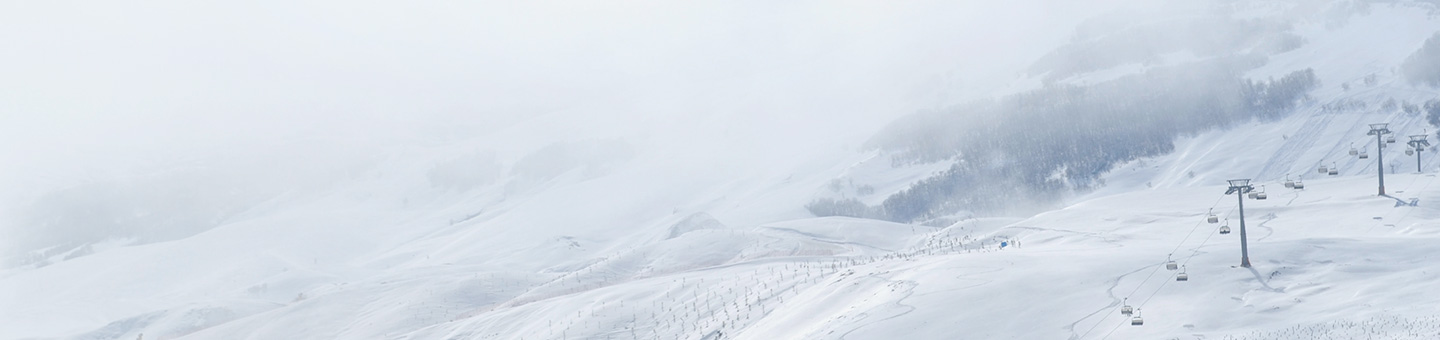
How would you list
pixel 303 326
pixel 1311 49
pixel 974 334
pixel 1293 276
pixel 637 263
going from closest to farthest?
pixel 974 334 → pixel 1293 276 → pixel 303 326 → pixel 637 263 → pixel 1311 49

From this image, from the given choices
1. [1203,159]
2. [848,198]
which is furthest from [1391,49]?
[848,198]

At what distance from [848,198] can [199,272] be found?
317ft

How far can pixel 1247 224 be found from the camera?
55750mm

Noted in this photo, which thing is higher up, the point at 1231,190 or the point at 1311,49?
the point at 1311,49

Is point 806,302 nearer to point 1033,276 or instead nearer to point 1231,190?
point 1033,276

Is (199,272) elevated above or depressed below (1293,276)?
above

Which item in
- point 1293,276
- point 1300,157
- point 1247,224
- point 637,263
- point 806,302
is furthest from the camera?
point 1300,157

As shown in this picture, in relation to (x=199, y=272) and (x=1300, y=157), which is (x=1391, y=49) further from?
(x=199, y=272)

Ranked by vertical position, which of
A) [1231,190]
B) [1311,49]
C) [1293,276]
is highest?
[1311,49]

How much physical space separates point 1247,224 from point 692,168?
144 m

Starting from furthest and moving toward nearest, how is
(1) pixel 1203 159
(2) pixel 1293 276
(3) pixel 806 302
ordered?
(1) pixel 1203 159, (3) pixel 806 302, (2) pixel 1293 276

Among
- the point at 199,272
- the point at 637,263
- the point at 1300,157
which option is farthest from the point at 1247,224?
the point at 199,272

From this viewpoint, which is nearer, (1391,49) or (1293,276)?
(1293,276)

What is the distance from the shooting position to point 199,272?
581ft
